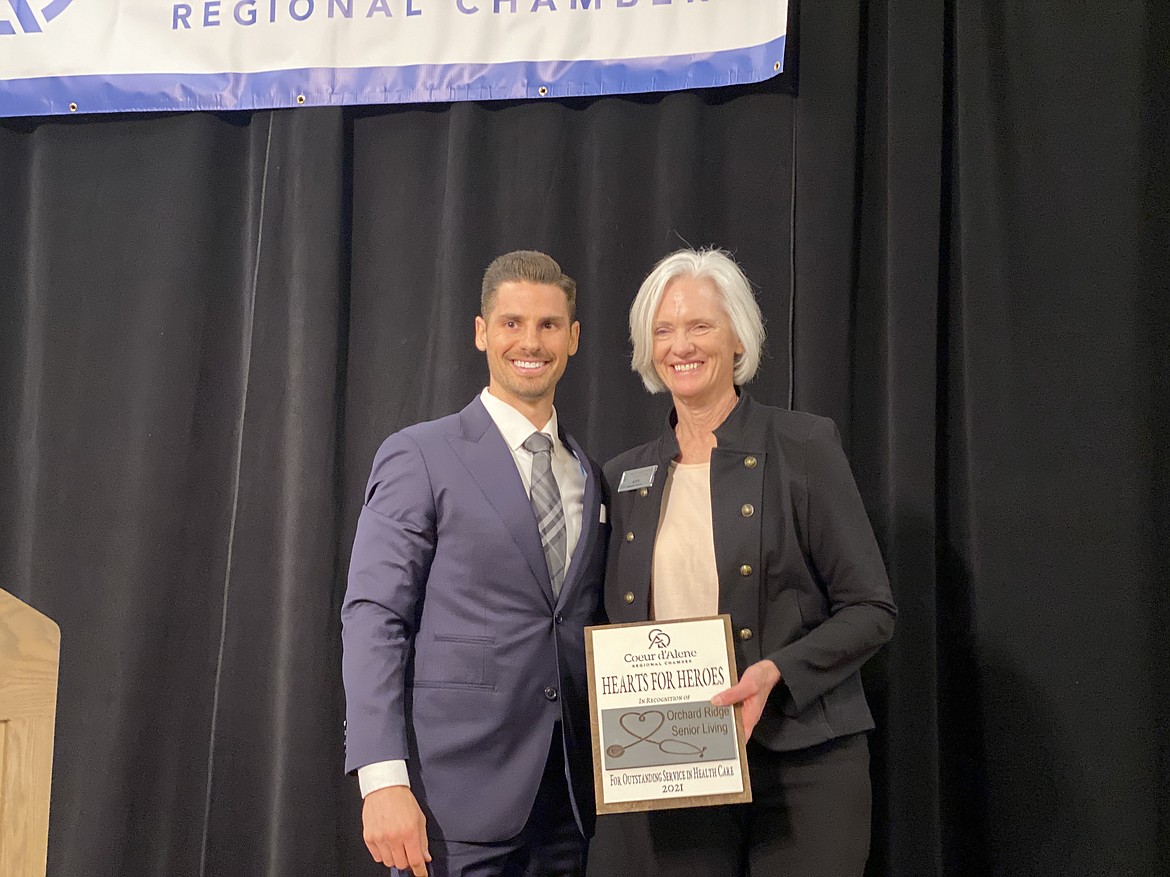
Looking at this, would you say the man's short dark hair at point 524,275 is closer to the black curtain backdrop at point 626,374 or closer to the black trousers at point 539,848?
the black curtain backdrop at point 626,374

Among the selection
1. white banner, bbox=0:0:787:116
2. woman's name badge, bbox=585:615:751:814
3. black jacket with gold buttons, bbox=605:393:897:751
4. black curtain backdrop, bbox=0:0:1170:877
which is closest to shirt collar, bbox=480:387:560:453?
black jacket with gold buttons, bbox=605:393:897:751

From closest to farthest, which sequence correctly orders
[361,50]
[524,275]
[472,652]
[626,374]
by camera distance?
[472,652] < [524,275] < [626,374] < [361,50]

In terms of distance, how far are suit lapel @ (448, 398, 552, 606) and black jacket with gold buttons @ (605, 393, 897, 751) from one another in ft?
0.57

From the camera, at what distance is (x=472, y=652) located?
6.10ft

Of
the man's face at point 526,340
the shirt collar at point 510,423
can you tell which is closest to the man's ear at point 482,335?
the man's face at point 526,340

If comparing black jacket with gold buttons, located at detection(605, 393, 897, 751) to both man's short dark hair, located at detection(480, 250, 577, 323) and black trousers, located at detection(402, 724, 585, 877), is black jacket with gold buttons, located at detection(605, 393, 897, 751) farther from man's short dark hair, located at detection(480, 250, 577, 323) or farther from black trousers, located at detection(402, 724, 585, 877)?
man's short dark hair, located at detection(480, 250, 577, 323)

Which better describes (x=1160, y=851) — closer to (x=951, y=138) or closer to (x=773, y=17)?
(x=951, y=138)

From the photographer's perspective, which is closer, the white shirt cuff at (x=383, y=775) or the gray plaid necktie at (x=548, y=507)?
the white shirt cuff at (x=383, y=775)

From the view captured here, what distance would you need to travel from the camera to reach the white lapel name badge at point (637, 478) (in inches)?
79.7

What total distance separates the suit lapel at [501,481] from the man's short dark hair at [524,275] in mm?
282

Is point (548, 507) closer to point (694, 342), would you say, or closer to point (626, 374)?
point (694, 342)

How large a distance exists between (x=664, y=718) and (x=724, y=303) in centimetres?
80

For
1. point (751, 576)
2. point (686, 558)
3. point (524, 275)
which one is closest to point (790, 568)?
point (751, 576)

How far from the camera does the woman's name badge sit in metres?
1.69
